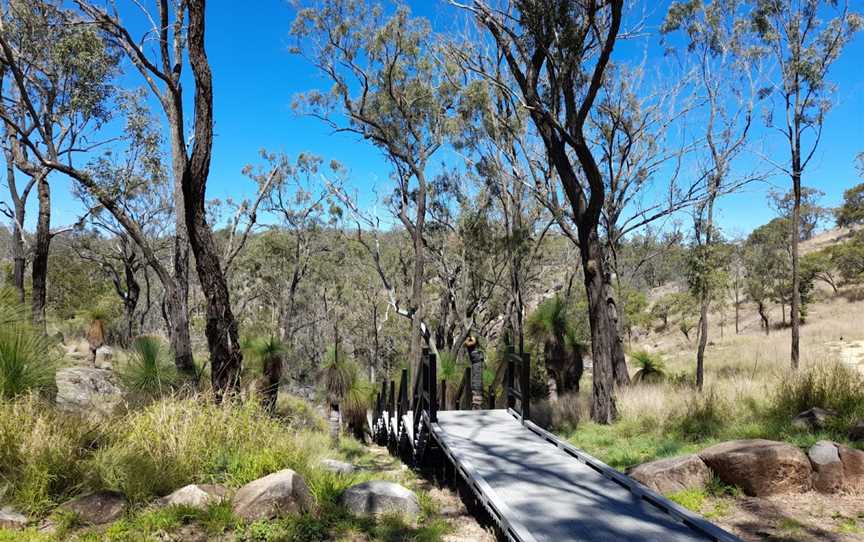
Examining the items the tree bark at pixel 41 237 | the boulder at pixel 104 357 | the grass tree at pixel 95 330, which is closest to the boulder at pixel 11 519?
the tree bark at pixel 41 237

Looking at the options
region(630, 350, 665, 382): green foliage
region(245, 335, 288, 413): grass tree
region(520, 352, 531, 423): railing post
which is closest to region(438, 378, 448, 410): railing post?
region(245, 335, 288, 413): grass tree

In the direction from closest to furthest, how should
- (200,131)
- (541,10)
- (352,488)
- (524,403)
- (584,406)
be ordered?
1. (352,488)
2. (200,131)
3. (524,403)
4. (541,10)
5. (584,406)

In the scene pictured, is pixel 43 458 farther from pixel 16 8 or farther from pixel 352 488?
pixel 16 8

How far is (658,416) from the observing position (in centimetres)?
875

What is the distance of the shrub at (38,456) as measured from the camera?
426 cm

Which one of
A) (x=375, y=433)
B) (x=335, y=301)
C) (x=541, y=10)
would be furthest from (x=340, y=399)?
(x=335, y=301)

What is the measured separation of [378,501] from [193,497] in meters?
1.62

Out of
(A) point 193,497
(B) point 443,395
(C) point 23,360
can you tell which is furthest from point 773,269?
(C) point 23,360

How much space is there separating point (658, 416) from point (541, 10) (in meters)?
7.04

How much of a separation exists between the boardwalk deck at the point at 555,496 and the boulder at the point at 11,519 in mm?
3570

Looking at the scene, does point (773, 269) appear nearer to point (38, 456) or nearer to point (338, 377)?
point (338, 377)

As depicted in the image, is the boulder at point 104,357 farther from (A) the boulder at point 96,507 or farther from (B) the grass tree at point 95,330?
(A) the boulder at point 96,507

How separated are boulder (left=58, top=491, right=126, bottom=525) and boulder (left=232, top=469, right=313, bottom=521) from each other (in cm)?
87

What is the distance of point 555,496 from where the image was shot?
16.5 ft
